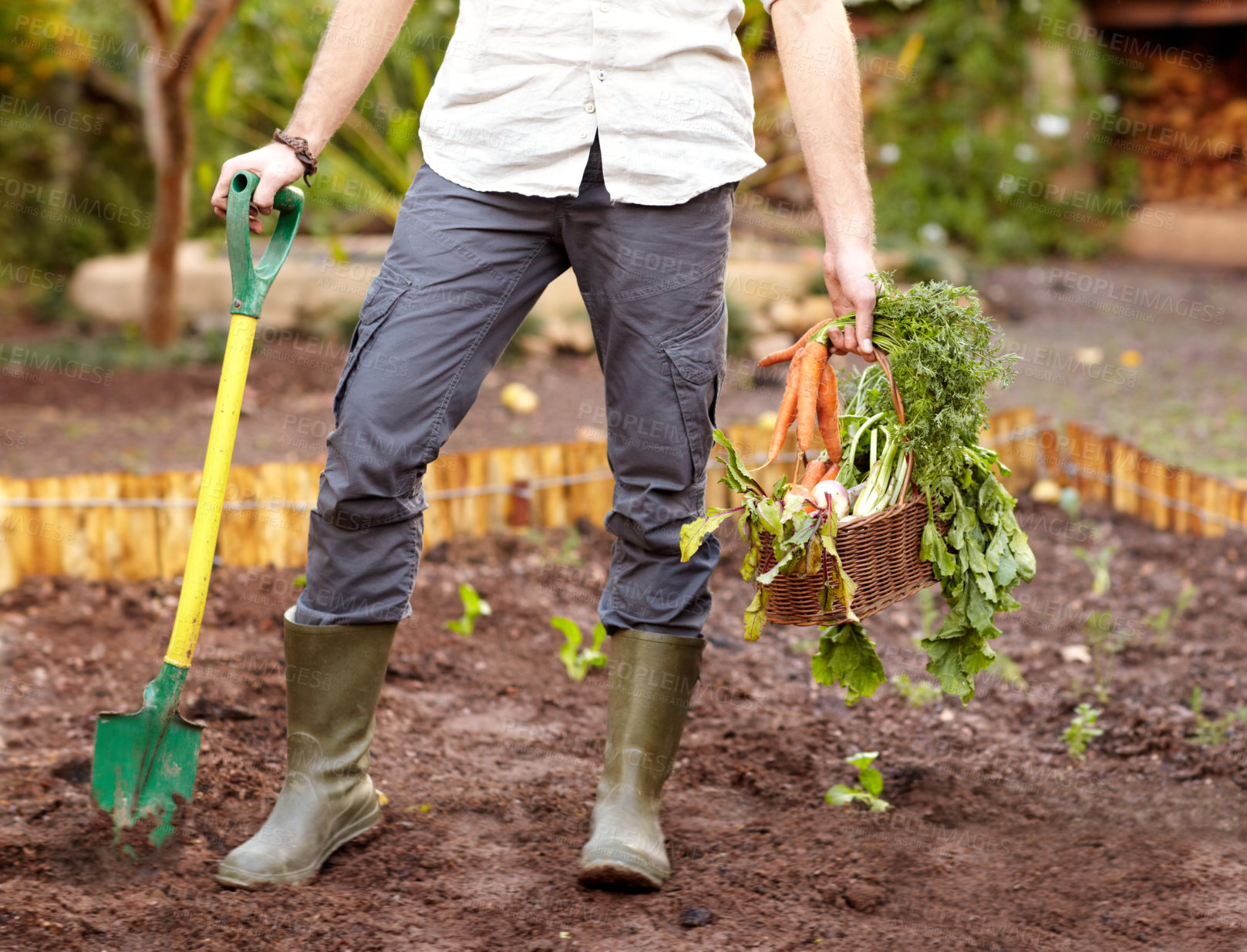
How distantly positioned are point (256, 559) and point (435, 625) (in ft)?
1.93

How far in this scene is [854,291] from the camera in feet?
6.34

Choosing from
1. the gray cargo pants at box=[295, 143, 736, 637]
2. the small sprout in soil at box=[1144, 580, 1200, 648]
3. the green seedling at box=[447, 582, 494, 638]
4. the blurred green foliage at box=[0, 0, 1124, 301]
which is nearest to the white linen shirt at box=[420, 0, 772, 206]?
the gray cargo pants at box=[295, 143, 736, 637]

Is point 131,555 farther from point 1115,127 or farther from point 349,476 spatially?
point 1115,127

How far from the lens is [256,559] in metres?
3.46

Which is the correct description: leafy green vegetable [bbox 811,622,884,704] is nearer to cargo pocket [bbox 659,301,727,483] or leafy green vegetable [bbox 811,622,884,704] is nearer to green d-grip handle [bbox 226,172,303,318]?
cargo pocket [bbox 659,301,727,483]

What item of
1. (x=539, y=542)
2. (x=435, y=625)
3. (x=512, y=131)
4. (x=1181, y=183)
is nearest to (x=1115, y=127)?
(x=1181, y=183)

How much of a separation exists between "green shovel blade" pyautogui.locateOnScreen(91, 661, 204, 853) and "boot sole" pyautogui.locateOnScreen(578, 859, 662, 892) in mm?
631

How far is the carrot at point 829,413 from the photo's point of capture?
2.04 meters

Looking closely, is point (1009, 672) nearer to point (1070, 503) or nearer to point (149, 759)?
point (1070, 503)

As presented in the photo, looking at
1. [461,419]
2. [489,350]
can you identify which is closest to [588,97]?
[489,350]

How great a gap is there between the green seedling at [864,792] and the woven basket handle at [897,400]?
62 cm

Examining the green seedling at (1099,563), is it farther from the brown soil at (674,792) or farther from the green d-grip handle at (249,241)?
the green d-grip handle at (249,241)

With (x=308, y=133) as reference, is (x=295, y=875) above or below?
below

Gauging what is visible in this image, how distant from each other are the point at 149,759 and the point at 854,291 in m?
1.30
